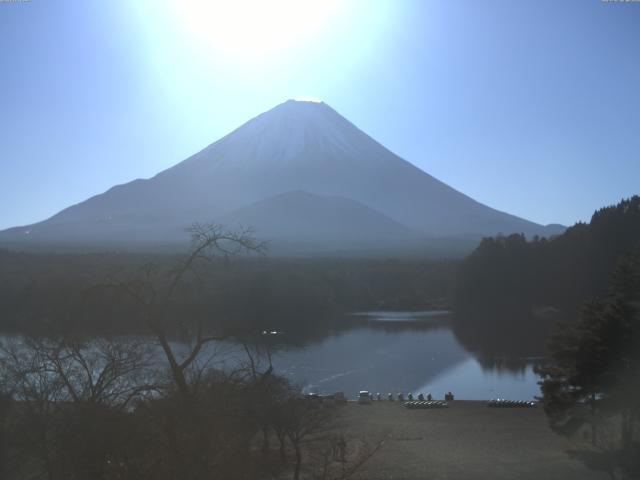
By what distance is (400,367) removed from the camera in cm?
1596

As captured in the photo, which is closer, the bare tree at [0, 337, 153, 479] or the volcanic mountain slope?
the bare tree at [0, 337, 153, 479]

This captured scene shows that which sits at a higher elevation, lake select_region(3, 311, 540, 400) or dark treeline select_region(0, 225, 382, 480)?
dark treeline select_region(0, 225, 382, 480)

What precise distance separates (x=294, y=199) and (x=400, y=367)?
4545 cm

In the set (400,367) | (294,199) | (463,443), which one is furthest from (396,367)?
(294,199)

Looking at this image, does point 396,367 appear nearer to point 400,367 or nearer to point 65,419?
point 400,367

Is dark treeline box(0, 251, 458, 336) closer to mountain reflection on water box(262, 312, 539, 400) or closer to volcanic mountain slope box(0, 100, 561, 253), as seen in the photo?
mountain reflection on water box(262, 312, 539, 400)

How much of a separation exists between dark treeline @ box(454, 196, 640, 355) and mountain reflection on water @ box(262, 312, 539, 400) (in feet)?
8.71

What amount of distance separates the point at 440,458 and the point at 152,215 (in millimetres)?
46658

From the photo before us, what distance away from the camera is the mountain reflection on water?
13758 millimetres

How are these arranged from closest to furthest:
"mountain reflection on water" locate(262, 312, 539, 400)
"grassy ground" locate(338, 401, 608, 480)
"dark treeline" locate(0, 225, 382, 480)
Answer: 1. "dark treeline" locate(0, 225, 382, 480)
2. "grassy ground" locate(338, 401, 608, 480)
3. "mountain reflection on water" locate(262, 312, 539, 400)

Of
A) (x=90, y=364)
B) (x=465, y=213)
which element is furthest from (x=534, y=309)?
(x=465, y=213)

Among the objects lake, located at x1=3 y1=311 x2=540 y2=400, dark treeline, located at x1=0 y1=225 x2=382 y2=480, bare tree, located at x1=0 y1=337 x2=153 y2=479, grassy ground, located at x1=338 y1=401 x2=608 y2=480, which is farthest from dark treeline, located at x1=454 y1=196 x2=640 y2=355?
bare tree, located at x1=0 y1=337 x2=153 y2=479

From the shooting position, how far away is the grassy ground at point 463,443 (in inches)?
275

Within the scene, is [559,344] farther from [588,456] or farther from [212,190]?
[212,190]
